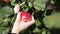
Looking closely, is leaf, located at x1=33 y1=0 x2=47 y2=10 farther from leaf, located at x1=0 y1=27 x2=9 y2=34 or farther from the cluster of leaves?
leaf, located at x1=0 y1=27 x2=9 y2=34

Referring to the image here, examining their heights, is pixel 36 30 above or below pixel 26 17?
below

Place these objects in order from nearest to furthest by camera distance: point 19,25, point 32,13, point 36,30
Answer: point 19,25 → point 32,13 → point 36,30

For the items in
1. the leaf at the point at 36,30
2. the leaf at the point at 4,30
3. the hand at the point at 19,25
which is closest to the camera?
the hand at the point at 19,25

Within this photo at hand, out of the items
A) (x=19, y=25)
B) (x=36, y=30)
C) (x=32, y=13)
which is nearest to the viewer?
(x=19, y=25)

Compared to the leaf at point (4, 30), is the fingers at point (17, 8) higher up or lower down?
higher up

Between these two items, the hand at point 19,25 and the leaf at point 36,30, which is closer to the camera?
the hand at point 19,25

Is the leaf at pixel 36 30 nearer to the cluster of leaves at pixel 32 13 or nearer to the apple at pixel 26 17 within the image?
the cluster of leaves at pixel 32 13

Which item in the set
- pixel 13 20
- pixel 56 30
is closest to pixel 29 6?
pixel 13 20

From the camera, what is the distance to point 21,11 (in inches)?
59.5

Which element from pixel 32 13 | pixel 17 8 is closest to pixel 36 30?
pixel 32 13

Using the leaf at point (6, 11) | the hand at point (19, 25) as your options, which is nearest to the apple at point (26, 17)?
the hand at point (19, 25)

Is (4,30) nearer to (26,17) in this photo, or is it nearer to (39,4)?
(26,17)

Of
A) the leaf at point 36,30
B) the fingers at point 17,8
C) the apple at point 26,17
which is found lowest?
the leaf at point 36,30

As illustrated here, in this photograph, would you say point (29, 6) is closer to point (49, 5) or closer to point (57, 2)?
point (49, 5)
